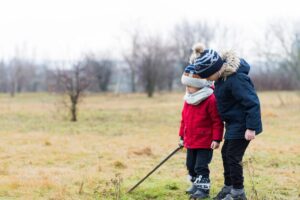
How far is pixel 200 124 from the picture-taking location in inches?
202

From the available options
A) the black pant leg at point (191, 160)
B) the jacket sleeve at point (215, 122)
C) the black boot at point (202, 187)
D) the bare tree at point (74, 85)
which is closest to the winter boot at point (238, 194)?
the black boot at point (202, 187)

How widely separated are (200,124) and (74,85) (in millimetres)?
13722

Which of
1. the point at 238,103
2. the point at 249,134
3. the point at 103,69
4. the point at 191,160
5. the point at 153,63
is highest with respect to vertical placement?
the point at 153,63

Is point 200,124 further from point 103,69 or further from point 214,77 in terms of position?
point 103,69

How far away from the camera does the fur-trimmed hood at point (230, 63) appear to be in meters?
4.66

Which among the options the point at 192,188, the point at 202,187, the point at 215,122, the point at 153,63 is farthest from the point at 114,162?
the point at 153,63

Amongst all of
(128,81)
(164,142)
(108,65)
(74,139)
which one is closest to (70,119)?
(74,139)

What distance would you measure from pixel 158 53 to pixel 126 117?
3074 cm

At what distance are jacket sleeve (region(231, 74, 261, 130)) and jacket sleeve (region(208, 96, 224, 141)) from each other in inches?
A: 16.5

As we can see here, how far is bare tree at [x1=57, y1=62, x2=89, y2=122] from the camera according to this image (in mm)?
18281

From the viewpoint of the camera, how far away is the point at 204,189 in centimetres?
523

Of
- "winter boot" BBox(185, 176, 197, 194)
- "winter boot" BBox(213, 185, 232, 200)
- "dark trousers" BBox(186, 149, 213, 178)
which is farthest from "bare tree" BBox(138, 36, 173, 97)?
"winter boot" BBox(213, 185, 232, 200)

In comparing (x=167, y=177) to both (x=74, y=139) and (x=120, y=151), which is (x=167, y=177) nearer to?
(x=120, y=151)

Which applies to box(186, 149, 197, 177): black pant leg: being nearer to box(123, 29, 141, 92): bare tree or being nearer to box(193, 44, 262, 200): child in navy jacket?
box(193, 44, 262, 200): child in navy jacket
